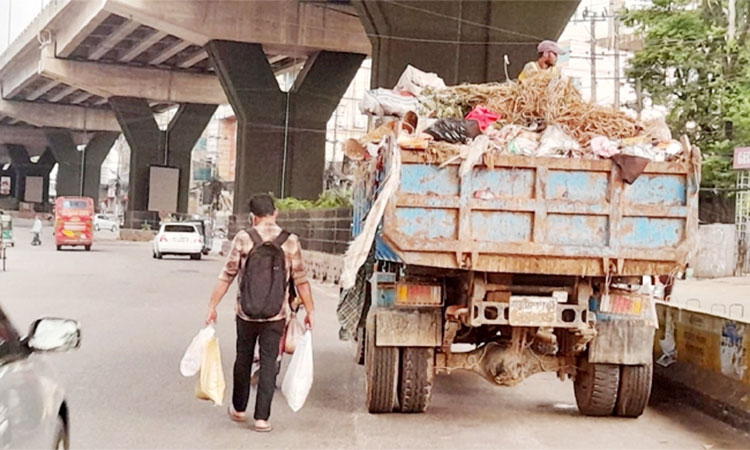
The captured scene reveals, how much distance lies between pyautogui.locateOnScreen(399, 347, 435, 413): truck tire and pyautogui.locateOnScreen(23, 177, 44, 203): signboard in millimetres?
104213

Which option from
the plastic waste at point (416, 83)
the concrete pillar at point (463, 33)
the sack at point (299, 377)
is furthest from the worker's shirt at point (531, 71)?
the concrete pillar at point (463, 33)

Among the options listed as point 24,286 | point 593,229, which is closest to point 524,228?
point 593,229

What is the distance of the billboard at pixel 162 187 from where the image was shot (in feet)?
198

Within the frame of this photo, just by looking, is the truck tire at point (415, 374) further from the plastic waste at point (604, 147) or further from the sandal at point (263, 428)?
the plastic waste at point (604, 147)

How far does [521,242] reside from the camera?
7.64 metres

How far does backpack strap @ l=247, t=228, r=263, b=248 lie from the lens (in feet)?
24.8

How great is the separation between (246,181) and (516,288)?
33.9 meters

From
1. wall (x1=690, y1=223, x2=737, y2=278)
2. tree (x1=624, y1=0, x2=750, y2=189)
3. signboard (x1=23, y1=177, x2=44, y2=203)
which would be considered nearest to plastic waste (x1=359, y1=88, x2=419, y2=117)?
tree (x1=624, y1=0, x2=750, y2=189)

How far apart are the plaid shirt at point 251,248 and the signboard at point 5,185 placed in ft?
370

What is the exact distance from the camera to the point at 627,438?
25.6 ft

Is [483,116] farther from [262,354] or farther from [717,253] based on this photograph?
[717,253]

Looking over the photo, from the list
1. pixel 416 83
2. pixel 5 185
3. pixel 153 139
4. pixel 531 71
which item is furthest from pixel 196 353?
pixel 5 185

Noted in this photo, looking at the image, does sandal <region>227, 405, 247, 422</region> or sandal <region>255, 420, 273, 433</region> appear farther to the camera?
sandal <region>227, 405, 247, 422</region>

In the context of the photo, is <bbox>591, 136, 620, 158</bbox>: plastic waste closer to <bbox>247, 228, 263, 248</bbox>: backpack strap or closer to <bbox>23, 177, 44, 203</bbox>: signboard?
<bbox>247, 228, 263, 248</bbox>: backpack strap
